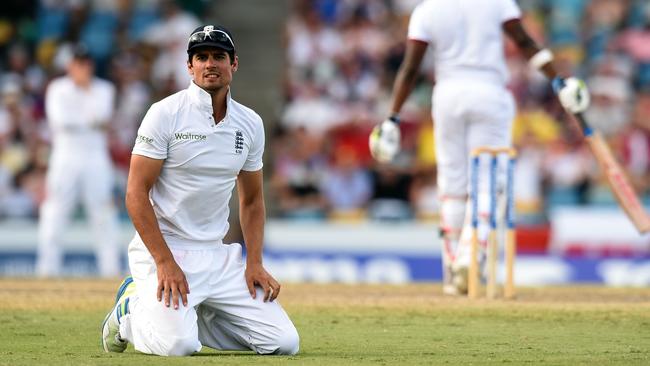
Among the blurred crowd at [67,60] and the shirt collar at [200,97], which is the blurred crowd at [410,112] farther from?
the shirt collar at [200,97]

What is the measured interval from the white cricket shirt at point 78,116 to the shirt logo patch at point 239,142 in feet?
22.0

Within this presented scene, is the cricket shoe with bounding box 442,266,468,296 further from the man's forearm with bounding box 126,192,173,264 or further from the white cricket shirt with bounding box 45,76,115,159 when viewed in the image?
the white cricket shirt with bounding box 45,76,115,159

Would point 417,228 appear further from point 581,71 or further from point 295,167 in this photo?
point 581,71

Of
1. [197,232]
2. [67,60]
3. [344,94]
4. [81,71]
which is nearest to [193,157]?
[197,232]

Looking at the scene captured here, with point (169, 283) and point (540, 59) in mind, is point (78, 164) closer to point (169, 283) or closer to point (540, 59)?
point (540, 59)

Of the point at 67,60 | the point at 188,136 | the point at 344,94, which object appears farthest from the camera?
the point at 344,94

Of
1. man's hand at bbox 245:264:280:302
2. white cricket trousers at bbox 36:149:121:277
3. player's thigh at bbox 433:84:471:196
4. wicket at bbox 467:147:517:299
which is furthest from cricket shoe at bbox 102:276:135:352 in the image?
white cricket trousers at bbox 36:149:121:277

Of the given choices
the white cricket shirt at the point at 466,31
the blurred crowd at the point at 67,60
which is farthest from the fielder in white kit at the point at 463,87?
the blurred crowd at the point at 67,60

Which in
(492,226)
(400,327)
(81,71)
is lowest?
(400,327)

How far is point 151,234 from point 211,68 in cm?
74

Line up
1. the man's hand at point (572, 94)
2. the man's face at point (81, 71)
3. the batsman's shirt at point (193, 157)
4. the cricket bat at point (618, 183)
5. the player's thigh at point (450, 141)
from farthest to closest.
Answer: the man's face at point (81, 71) < the cricket bat at point (618, 183) < the player's thigh at point (450, 141) < the man's hand at point (572, 94) < the batsman's shirt at point (193, 157)

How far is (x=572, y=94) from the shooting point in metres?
8.91

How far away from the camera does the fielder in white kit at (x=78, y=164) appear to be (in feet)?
41.9

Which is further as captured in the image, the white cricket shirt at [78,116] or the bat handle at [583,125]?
the white cricket shirt at [78,116]
